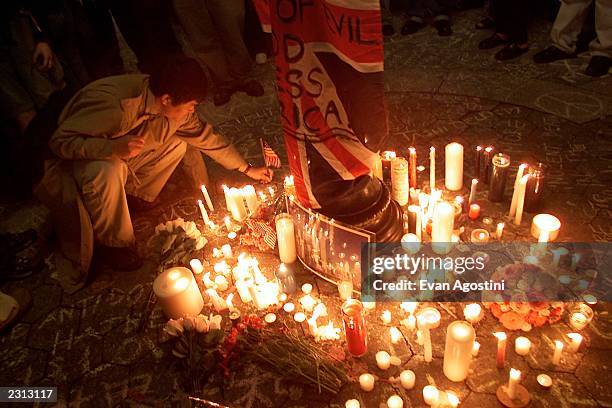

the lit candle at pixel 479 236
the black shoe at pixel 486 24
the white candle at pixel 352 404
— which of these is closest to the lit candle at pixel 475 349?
the white candle at pixel 352 404

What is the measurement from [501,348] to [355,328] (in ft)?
2.81

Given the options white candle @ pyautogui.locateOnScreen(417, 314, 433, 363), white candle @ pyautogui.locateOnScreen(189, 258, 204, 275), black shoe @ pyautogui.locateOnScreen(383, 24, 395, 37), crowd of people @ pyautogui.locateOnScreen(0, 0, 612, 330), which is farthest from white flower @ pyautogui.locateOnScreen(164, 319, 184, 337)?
black shoe @ pyautogui.locateOnScreen(383, 24, 395, 37)

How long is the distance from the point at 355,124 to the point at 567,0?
4567 millimetres

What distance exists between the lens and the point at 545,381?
2574 mm

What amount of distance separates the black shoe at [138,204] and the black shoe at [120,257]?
25.4 inches

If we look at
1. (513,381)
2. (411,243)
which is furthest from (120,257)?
(513,381)

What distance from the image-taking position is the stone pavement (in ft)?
8.98

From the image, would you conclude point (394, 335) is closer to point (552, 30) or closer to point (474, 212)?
point (474, 212)

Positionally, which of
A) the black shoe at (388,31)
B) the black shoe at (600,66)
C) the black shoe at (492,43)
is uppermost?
the black shoe at (388,31)

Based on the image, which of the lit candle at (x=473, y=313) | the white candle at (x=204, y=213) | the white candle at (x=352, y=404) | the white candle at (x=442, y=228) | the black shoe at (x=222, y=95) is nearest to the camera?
the white candle at (x=352, y=404)

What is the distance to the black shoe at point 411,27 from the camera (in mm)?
7469

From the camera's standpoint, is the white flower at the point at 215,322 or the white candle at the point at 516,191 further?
the white candle at the point at 516,191

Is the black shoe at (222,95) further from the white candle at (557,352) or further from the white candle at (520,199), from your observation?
the white candle at (557,352)

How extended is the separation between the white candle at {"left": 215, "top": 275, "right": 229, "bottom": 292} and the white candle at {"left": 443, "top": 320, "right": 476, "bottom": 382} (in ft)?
5.68
